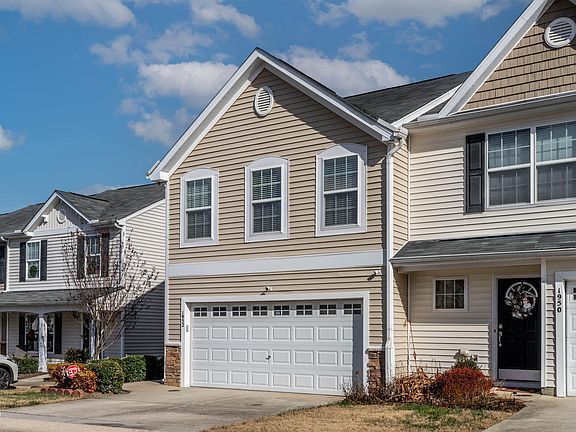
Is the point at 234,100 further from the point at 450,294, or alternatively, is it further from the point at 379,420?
the point at 379,420

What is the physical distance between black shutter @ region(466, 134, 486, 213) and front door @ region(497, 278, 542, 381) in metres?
1.81

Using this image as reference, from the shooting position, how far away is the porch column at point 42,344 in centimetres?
3039

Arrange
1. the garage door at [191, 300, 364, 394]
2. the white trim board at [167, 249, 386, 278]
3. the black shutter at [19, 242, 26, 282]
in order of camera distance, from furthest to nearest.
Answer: the black shutter at [19, 242, 26, 282] < the garage door at [191, 300, 364, 394] < the white trim board at [167, 249, 386, 278]

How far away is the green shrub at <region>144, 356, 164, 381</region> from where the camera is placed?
23.9 m

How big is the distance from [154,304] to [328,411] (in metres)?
16.2

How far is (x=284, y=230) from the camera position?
65.3 ft

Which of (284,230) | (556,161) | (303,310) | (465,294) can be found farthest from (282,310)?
(556,161)

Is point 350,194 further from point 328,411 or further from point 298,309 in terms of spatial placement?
point 328,411

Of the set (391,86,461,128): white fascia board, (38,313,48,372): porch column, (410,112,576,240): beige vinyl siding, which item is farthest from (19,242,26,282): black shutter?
(391,86,461,128): white fascia board

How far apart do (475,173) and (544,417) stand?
632 centimetres

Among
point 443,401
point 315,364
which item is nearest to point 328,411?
point 443,401

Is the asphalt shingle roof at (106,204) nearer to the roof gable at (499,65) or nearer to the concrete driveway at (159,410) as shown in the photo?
the concrete driveway at (159,410)

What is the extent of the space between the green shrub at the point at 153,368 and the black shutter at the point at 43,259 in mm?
9542

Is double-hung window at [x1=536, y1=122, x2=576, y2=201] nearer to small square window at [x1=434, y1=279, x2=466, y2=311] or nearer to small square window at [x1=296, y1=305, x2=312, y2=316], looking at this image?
small square window at [x1=434, y1=279, x2=466, y2=311]
